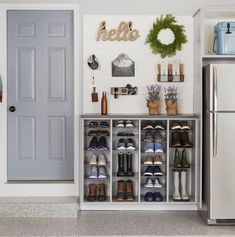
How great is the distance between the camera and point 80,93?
554cm

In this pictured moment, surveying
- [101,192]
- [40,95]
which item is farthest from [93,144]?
[40,95]

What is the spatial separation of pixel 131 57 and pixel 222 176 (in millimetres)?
1747

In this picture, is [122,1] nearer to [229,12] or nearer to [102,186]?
[229,12]

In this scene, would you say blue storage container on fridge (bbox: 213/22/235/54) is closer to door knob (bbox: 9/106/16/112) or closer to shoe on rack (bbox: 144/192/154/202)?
shoe on rack (bbox: 144/192/154/202)

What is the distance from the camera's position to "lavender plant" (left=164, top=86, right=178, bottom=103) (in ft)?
17.7

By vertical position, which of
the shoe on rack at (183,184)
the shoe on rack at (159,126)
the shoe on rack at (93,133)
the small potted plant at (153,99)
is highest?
the small potted plant at (153,99)

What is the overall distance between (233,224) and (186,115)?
4.18ft

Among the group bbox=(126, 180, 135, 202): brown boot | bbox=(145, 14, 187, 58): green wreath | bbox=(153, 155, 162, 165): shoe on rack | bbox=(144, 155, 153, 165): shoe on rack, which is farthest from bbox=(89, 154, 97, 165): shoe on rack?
bbox=(145, 14, 187, 58): green wreath

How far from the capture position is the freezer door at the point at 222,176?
187 inches

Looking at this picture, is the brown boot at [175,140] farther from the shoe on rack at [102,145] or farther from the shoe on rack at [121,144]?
the shoe on rack at [102,145]

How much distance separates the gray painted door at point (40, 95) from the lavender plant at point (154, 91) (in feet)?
3.06

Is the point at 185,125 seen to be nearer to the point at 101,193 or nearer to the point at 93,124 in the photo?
the point at 93,124

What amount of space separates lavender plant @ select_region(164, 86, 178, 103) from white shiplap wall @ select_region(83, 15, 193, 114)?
7 cm

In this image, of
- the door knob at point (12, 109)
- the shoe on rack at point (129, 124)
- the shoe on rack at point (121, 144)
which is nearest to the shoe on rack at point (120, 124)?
the shoe on rack at point (129, 124)
